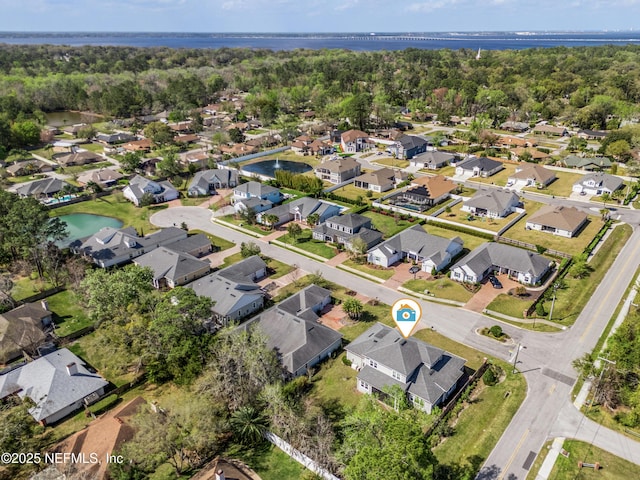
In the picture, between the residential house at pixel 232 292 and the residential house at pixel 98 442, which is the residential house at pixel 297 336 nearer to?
the residential house at pixel 232 292

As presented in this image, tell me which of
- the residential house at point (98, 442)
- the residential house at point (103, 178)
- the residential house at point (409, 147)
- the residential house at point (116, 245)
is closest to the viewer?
the residential house at point (98, 442)

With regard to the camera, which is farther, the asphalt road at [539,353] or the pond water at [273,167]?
the pond water at [273,167]

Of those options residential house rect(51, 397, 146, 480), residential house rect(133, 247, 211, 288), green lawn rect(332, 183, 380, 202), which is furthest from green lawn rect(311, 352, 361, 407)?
green lawn rect(332, 183, 380, 202)

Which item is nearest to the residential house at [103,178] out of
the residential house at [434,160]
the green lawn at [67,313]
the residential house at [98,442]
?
the green lawn at [67,313]

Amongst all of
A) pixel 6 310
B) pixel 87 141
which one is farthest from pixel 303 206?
pixel 87 141

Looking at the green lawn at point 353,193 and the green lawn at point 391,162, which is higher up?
the green lawn at point 353,193

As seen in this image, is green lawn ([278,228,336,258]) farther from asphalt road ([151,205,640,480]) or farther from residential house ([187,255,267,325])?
residential house ([187,255,267,325])

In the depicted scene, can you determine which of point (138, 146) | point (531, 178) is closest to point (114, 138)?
point (138, 146)
